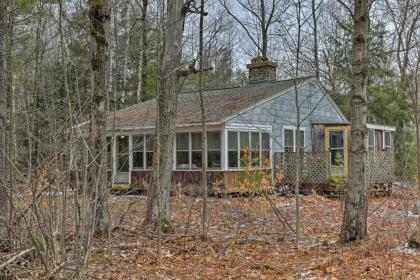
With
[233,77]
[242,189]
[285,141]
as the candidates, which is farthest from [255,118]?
[233,77]

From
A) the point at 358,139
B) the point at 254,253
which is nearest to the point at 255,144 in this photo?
the point at 358,139

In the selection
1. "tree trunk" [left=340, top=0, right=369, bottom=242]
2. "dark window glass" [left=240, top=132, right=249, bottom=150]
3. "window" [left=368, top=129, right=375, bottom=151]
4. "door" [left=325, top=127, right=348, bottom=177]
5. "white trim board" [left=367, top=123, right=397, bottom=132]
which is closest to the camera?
"tree trunk" [left=340, top=0, right=369, bottom=242]

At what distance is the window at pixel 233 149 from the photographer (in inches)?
619

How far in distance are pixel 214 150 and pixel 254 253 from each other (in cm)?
886

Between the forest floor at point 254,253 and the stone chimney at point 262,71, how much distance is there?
1015 cm

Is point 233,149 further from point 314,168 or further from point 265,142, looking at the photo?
point 314,168

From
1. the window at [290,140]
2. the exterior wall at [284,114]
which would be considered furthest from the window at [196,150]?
the window at [290,140]

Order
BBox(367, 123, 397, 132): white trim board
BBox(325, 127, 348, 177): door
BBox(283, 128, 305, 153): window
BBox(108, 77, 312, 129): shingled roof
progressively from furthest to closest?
BBox(367, 123, 397, 132): white trim board
BBox(283, 128, 305, 153): window
BBox(325, 127, 348, 177): door
BBox(108, 77, 312, 129): shingled roof

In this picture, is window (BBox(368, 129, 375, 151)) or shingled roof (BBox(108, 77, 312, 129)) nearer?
shingled roof (BBox(108, 77, 312, 129))

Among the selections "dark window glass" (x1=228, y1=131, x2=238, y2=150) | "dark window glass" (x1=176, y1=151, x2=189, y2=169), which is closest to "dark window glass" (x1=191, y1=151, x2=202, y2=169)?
"dark window glass" (x1=176, y1=151, x2=189, y2=169)

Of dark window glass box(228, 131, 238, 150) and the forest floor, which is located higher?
dark window glass box(228, 131, 238, 150)

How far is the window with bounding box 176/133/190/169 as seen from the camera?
16594 millimetres

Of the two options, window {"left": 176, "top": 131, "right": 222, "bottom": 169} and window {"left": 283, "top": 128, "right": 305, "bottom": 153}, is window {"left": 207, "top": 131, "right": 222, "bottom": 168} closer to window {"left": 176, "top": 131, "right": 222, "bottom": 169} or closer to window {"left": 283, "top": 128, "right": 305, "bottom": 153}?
window {"left": 176, "top": 131, "right": 222, "bottom": 169}

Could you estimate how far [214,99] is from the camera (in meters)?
18.4
